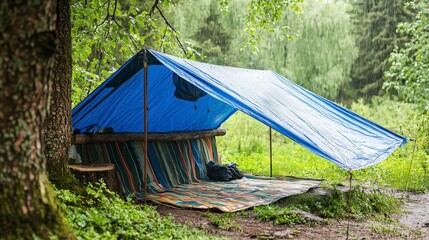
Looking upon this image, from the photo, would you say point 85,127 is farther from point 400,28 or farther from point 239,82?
point 400,28

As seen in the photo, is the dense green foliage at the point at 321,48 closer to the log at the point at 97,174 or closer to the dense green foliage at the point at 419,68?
the dense green foliage at the point at 419,68

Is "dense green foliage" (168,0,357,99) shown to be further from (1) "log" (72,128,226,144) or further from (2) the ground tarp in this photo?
(2) the ground tarp

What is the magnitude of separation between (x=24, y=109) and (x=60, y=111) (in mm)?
1687

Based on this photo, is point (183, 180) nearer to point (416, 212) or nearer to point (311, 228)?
point (311, 228)

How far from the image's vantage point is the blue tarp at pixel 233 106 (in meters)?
4.20

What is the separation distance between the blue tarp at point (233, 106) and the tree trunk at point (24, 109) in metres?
2.35

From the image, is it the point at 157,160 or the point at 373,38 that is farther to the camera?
the point at 373,38

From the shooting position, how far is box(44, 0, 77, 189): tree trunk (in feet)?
11.3

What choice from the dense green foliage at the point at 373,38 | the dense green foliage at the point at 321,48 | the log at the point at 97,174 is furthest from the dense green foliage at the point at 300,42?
the log at the point at 97,174

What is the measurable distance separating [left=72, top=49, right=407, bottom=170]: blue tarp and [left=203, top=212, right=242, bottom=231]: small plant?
848 mm

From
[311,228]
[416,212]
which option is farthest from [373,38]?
[311,228]

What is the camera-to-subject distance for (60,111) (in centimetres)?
353

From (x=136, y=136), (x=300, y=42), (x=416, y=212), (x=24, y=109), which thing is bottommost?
(x=416, y=212)

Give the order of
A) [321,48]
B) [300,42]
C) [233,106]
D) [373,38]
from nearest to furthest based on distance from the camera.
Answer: [233,106] < [321,48] < [300,42] < [373,38]
